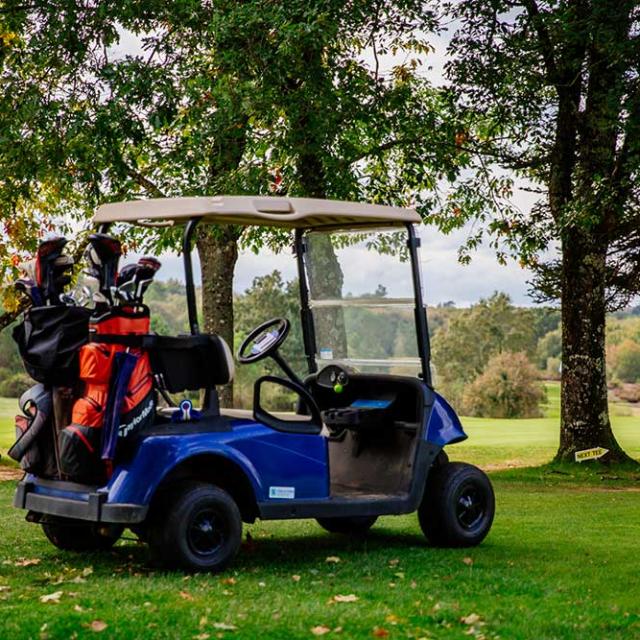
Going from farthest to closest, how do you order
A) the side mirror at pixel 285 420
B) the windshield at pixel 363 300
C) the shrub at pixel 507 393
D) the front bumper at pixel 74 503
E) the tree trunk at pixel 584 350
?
the shrub at pixel 507 393 < the tree trunk at pixel 584 350 < the windshield at pixel 363 300 < the side mirror at pixel 285 420 < the front bumper at pixel 74 503

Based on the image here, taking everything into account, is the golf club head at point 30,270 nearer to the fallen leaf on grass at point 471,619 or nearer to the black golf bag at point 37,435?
the black golf bag at point 37,435

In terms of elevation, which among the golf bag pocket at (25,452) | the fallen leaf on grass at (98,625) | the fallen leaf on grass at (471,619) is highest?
the golf bag pocket at (25,452)

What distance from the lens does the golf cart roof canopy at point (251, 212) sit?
286 inches

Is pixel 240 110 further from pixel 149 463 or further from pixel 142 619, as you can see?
pixel 142 619

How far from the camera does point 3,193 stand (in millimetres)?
16172

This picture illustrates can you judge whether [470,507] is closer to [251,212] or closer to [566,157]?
[251,212]

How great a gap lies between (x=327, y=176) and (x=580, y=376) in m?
4.52

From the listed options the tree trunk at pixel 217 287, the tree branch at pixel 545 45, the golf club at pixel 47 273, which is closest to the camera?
the golf club at pixel 47 273

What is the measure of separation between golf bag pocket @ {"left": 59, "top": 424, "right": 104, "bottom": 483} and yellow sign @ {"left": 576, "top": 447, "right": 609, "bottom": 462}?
431 inches

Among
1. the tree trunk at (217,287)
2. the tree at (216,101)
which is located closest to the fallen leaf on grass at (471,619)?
the tree at (216,101)

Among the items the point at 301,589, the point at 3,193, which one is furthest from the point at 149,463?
the point at 3,193

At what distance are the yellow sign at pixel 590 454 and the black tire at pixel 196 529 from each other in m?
10.4

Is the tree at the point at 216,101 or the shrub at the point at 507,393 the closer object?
the tree at the point at 216,101

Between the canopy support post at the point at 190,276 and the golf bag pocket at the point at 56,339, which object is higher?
the canopy support post at the point at 190,276
